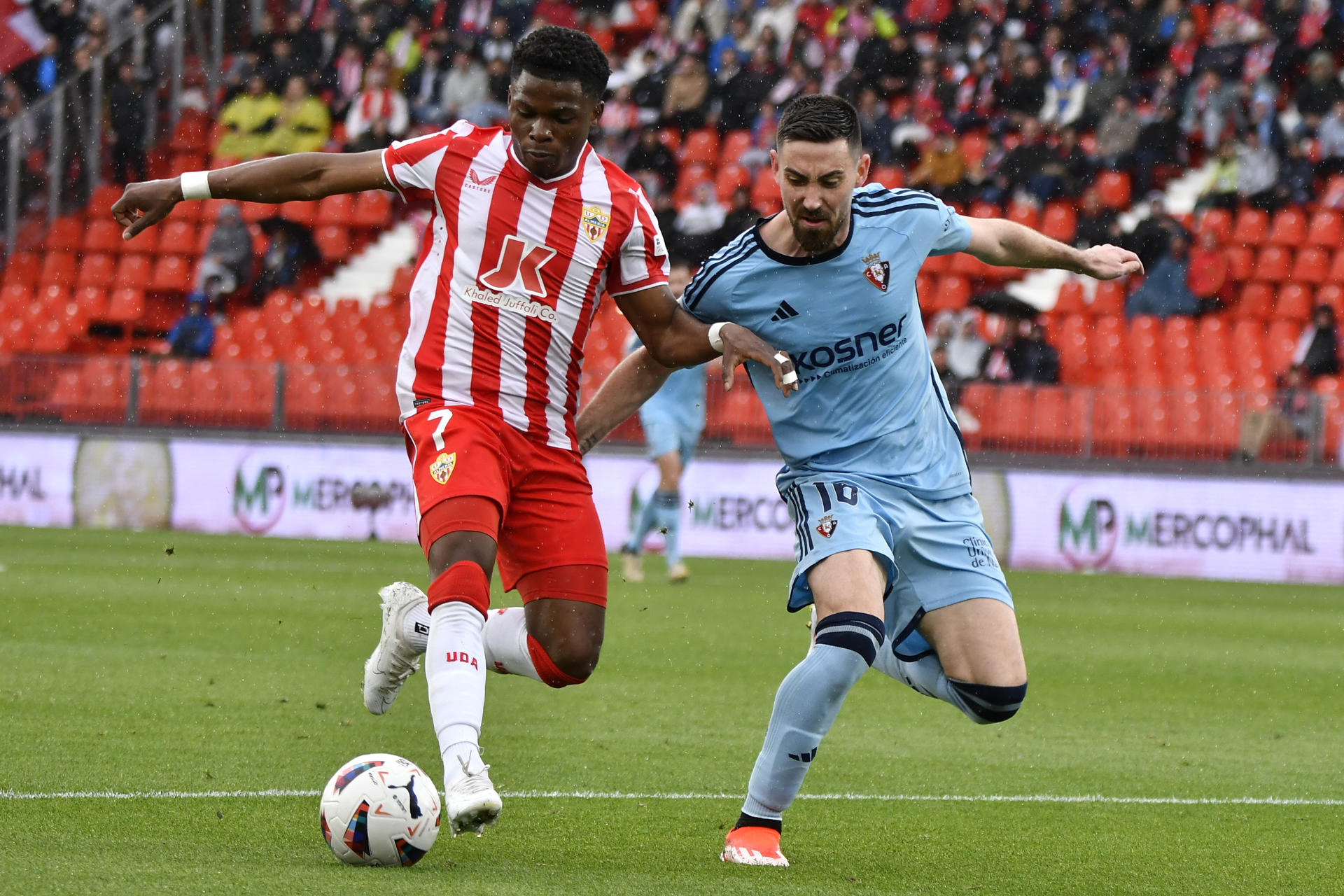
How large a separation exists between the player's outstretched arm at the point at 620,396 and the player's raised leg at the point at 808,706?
100cm

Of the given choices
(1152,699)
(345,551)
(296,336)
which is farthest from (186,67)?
(1152,699)

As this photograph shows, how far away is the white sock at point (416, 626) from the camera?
18.1 ft

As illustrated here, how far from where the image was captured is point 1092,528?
16828 millimetres

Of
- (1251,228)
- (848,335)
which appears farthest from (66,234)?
(848,335)

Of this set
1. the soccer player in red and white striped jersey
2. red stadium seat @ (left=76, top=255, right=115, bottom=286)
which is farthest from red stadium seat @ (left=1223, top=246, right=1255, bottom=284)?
the soccer player in red and white striped jersey

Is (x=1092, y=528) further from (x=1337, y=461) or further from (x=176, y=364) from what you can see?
(x=176, y=364)

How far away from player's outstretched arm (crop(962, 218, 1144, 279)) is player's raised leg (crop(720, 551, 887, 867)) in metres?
1.30

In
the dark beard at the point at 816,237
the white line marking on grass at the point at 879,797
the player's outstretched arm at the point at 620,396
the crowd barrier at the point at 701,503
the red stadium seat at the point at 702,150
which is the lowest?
the crowd barrier at the point at 701,503

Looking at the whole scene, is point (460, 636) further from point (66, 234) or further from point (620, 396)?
point (66, 234)

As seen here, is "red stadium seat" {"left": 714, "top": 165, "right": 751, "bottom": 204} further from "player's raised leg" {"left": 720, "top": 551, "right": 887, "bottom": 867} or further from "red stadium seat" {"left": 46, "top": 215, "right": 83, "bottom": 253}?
"player's raised leg" {"left": 720, "top": 551, "right": 887, "bottom": 867}

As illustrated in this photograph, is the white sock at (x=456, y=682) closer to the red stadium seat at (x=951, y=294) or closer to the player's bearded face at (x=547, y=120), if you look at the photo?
the player's bearded face at (x=547, y=120)

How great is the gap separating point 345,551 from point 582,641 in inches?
458

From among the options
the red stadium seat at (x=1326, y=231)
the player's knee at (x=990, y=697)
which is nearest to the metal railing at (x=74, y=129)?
the red stadium seat at (x=1326, y=231)

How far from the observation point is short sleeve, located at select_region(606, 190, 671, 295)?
214 inches
